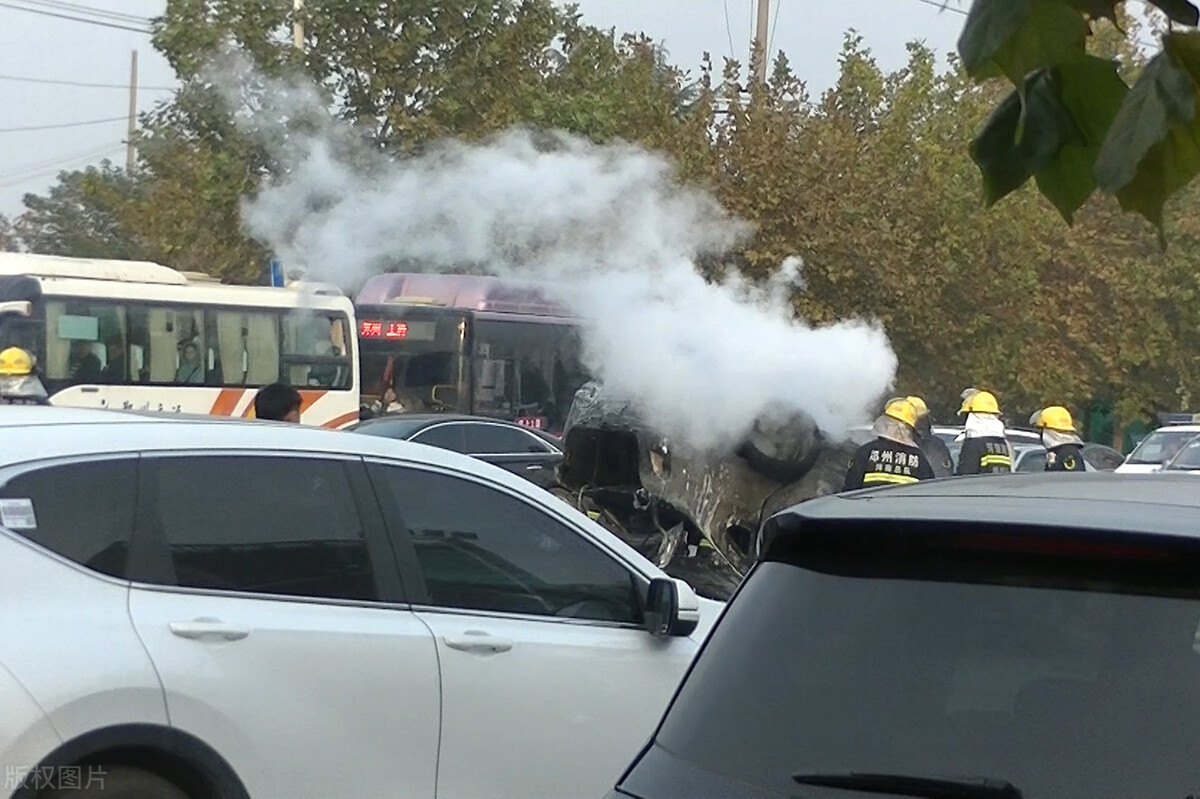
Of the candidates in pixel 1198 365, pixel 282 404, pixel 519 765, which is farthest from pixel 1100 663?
pixel 1198 365

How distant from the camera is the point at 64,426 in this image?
459 cm

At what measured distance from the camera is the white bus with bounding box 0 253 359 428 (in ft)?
69.1

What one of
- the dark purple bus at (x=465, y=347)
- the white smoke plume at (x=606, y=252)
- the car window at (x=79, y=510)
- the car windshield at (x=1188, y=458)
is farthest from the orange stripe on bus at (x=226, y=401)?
the car window at (x=79, y=510)

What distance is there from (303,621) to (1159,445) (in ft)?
53.0

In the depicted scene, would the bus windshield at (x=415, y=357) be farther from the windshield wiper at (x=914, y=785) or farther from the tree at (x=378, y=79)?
the windshield wiper at (x=914, y=785)

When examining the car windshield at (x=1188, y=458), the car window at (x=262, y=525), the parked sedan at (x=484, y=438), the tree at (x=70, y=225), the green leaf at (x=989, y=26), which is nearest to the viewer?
the green leaf at (x=989, y=26)

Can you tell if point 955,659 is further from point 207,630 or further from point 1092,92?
point 207,630

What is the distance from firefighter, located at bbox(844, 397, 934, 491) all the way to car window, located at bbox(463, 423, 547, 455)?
7.39m

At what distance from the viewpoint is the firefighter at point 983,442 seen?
11.9 metres

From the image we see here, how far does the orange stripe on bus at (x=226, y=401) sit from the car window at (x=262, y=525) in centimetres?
1835

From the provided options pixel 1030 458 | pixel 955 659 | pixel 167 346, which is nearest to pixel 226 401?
pixel 167 346

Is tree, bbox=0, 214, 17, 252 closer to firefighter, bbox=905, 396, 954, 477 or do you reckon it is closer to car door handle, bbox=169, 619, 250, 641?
firefighter, bbox=905, 396, 954, 477

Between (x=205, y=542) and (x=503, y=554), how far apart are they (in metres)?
1.01

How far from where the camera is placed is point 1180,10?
8.78ft
